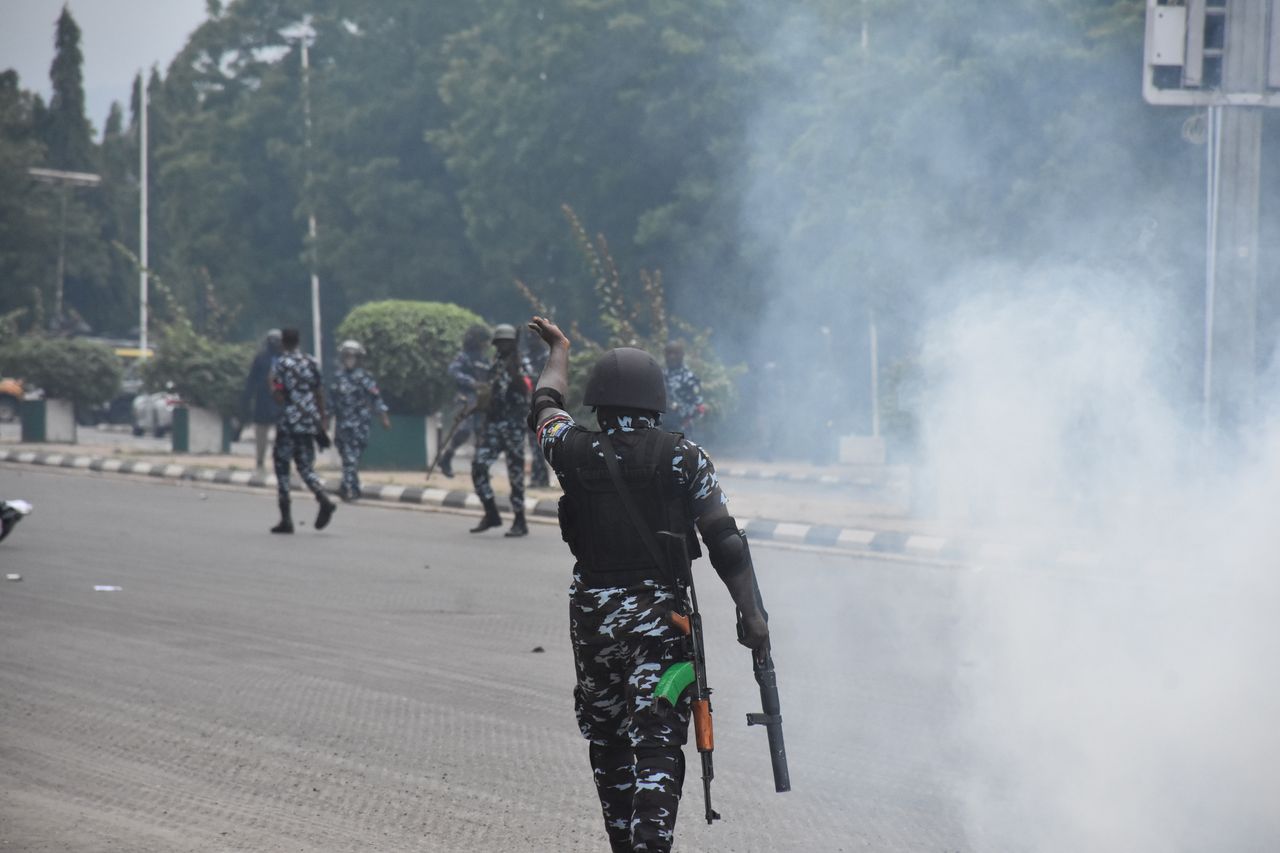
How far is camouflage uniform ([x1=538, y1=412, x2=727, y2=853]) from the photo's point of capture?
4.35 meters

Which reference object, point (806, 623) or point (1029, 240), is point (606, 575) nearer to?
point (806, 623)

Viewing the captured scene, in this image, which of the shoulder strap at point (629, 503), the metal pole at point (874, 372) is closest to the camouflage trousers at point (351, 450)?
the metal pole at point (874, 372)

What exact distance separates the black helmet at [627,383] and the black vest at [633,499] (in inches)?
3.3

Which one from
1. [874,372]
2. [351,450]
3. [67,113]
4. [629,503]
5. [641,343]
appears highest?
[67,113]

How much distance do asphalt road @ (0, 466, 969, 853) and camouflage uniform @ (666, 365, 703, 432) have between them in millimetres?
4408

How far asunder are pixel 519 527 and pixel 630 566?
1049cm

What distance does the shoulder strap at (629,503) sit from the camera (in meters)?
4.45

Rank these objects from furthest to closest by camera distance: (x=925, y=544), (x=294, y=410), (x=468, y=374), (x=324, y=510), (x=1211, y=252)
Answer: (x=468, y=374)
(x=324, y=510)
(x=294, y=410)
(x=925, y=544)
(x=1211, y=252)

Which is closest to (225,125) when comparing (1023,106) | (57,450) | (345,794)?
(57,450)

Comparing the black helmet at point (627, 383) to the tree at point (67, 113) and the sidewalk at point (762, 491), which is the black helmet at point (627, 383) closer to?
the sidewalk at point (762, 491)

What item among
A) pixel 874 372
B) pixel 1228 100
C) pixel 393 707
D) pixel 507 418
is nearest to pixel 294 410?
pixel 507 418

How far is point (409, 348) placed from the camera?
21.2 meters

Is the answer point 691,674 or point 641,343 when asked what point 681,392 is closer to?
point 641,343

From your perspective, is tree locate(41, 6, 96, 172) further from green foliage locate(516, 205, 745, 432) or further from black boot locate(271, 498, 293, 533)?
black boot locate(271, 498, 293, 533)
